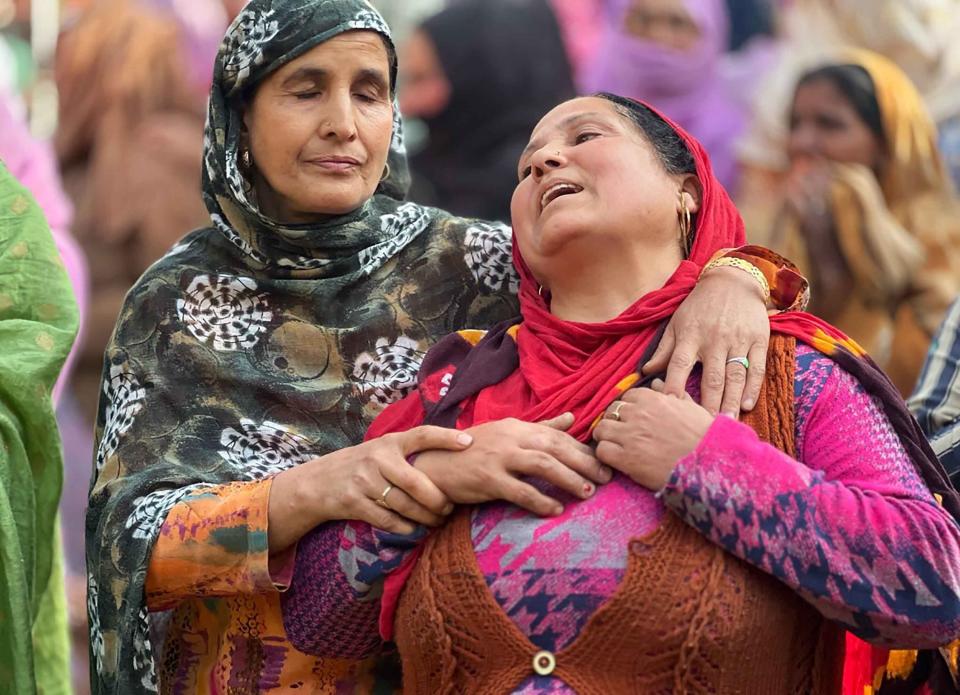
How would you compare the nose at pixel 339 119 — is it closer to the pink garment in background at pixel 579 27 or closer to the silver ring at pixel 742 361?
the silver ring at pixel 742 361

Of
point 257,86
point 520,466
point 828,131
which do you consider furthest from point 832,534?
point 828,131

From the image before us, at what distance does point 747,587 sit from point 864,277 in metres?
3.91

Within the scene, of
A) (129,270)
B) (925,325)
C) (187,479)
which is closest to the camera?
(187,479)

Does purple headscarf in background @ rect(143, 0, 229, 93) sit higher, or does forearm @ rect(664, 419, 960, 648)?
forearm @ rect(664, 419, 960, 648)

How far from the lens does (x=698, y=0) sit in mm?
6996

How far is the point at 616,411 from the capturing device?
2.32 metres

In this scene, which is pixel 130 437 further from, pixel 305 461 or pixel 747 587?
pixel 747 587

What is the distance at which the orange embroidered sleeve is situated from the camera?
2525 mm

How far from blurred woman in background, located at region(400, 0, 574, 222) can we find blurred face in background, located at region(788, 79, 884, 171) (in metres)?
0.99

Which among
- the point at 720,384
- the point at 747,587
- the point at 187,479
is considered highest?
the point at 720,384

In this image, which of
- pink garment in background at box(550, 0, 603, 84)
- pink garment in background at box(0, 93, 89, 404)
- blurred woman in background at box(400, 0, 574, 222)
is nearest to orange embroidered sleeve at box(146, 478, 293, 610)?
pink garment in background at box(0, 93, 89, 404)

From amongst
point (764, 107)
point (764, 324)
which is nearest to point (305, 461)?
point (764, 324)

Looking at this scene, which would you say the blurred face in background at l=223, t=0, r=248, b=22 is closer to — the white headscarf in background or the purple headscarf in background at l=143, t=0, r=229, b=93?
the purple headscarf in background at l=143, t=0, r=229, b=93

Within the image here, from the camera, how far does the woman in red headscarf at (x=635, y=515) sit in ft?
7.11
